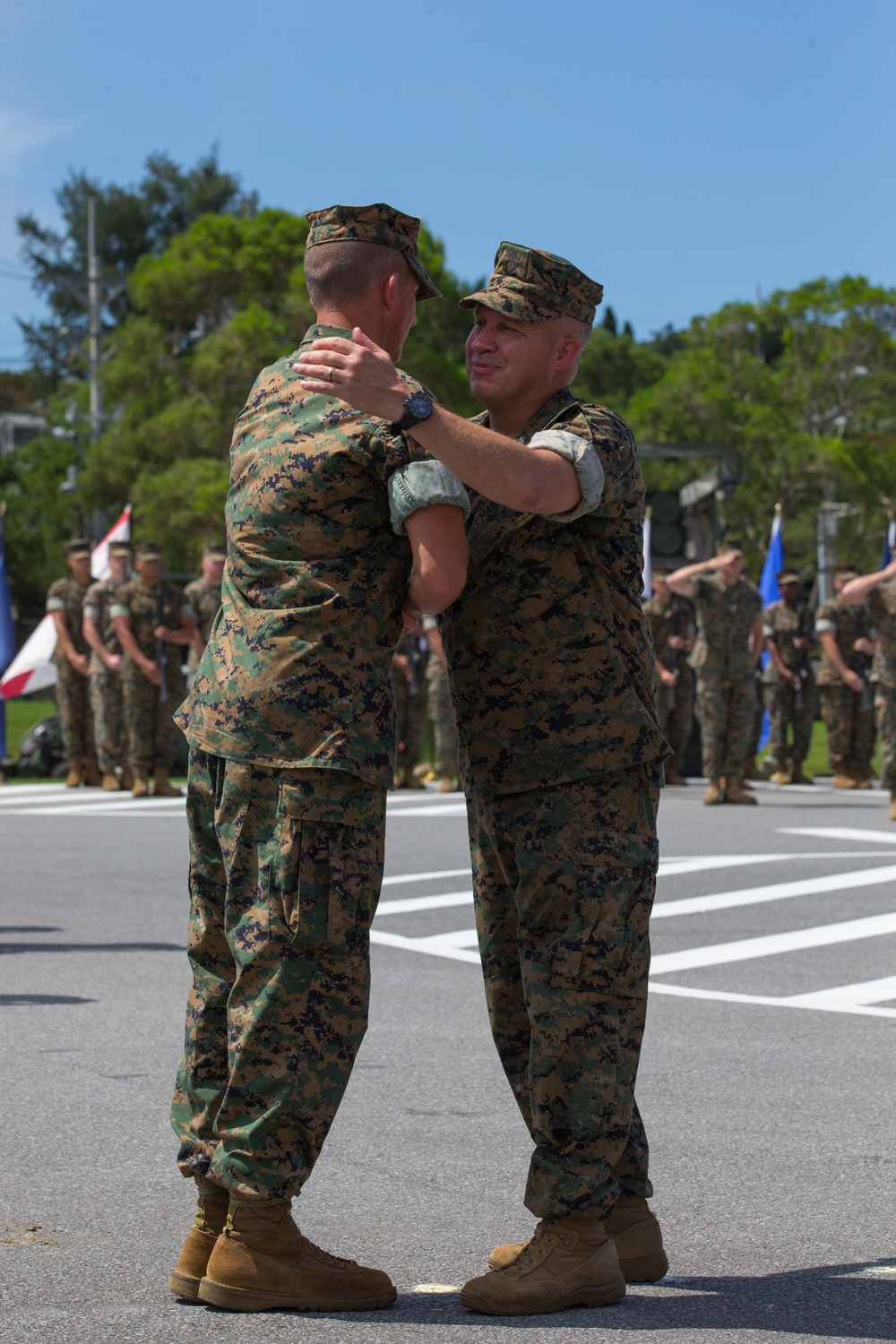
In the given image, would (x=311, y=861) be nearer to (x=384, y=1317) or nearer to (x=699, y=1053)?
(x=384, y=1317)

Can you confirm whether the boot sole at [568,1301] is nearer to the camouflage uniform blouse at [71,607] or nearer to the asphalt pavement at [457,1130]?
the asphalt pavement at [457,1130]

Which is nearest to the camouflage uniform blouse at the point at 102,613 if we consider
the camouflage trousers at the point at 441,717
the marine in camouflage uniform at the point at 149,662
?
the marine in camouflage uniform at the point at 149,662

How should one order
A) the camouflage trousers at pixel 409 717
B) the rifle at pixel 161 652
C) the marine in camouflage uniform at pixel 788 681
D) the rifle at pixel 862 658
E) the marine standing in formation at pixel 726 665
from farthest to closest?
the marine in camouflage uniform at pixel 788 681, the rifle at pixel 862 658, the camouflage trousers at pixel 409 717, the rifle at pixel 161 652, the marine standing in formation at pixel 726 665

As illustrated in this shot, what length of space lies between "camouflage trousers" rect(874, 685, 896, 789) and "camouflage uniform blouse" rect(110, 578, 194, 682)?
6.42m

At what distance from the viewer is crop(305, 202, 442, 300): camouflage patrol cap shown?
366 centimetres

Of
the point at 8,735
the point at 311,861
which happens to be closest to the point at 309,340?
the point at 311,861

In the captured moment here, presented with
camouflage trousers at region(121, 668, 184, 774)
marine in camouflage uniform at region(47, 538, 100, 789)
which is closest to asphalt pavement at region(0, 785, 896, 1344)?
camouflage trousers at region(121, 668, 184, 774)

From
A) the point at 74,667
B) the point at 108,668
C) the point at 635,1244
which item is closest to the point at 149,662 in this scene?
the point at 108,668

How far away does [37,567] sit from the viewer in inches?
2156

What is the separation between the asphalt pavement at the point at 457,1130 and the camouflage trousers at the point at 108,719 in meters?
7.52

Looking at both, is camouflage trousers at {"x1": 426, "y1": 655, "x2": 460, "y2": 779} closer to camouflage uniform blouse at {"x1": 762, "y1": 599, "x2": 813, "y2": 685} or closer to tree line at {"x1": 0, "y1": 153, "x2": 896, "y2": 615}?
camouflage uniform blouse at {"x1": 762, "y1": 599, "x2": 813, "y2": 685}

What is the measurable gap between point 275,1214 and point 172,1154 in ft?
4.02

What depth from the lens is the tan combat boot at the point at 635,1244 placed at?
151 inches

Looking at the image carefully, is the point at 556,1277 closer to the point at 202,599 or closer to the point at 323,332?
the point at 323,332
